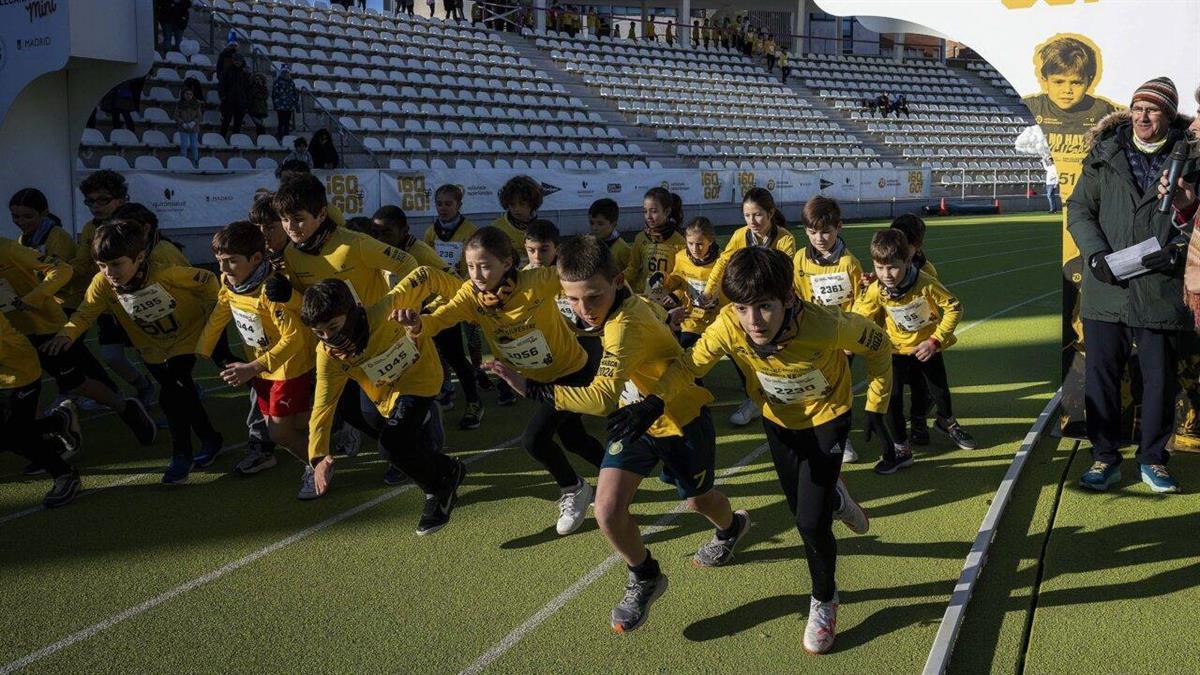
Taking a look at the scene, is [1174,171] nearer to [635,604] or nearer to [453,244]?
[635,604]

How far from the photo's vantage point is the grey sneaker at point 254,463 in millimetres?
6117

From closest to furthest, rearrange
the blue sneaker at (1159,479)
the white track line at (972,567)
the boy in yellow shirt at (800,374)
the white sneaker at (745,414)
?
the white track line at (972,567)
the boy in yellow shirt at (800,374)
the blue sneaker at (1159,479)
the white sneaker at (745,414)

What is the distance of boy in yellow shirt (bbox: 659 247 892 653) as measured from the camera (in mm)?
3496

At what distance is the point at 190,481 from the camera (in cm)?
600

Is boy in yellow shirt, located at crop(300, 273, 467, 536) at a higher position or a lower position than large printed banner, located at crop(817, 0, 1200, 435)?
lower

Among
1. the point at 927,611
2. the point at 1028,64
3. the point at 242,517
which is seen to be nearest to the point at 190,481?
the point at 242,517

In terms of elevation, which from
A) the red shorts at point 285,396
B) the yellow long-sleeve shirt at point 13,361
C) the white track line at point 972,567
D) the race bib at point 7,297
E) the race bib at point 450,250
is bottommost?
the white track line at point 972,567

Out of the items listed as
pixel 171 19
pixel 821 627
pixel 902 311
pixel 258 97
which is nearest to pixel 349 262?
pixel 902 311

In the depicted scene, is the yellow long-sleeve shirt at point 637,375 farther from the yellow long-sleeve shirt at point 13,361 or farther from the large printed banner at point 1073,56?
the yellow long-sleeve shirt at point 13,361

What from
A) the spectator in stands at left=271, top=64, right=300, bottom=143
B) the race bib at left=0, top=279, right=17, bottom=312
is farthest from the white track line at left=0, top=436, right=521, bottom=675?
the spectator in stands at left=271, top=64, right=300, bottom=143

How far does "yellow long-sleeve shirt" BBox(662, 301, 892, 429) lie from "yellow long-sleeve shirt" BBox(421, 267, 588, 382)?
4.11 ft

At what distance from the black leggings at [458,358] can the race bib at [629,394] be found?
130 inches

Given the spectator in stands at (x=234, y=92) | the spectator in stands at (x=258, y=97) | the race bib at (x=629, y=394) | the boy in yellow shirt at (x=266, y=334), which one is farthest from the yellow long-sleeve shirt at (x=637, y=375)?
the spectator in stands at (x=258, y=97)

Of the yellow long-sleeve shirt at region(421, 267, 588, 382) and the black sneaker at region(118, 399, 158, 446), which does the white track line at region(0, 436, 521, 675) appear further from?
the black sneaker at region(118, 399, 158, 446)
